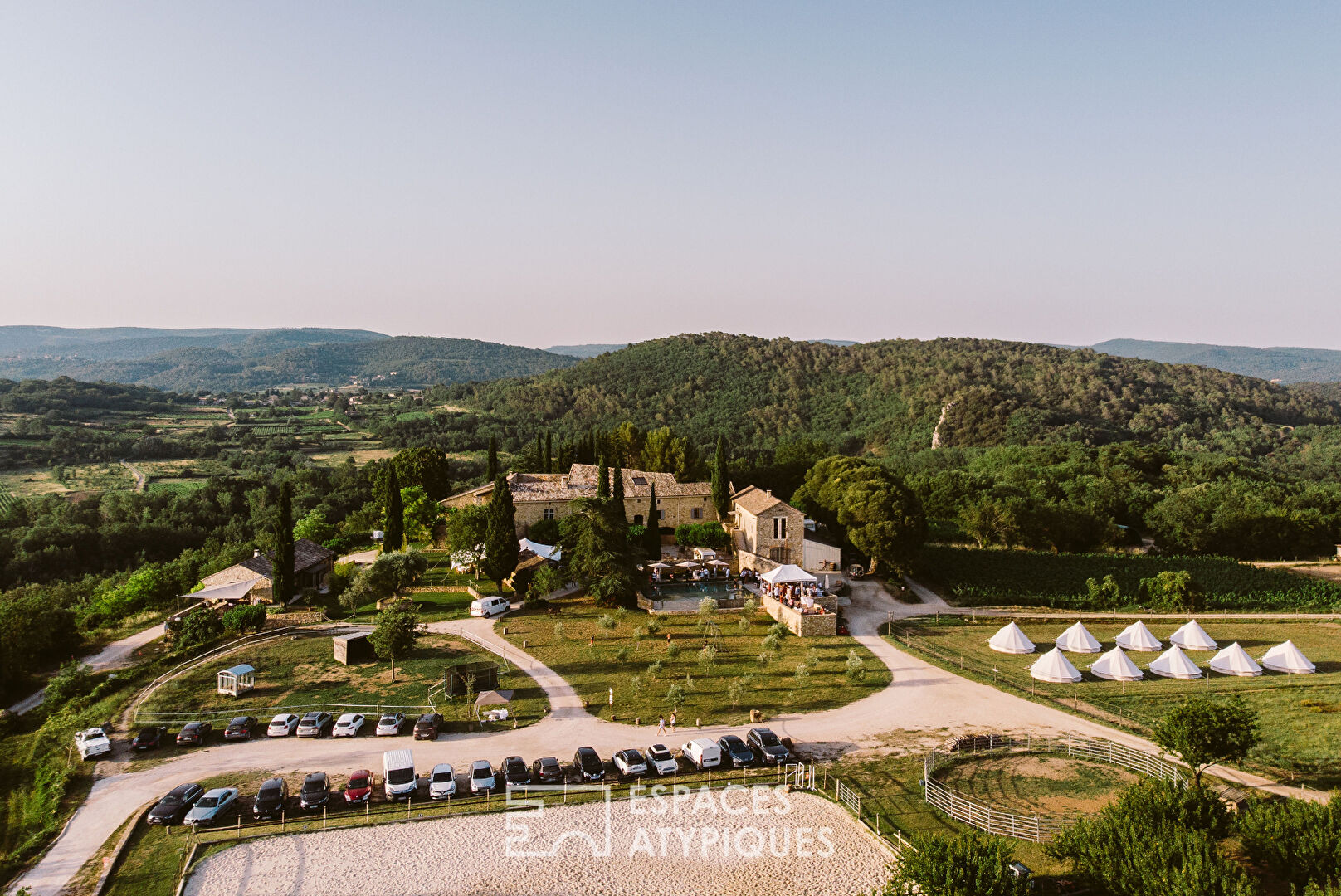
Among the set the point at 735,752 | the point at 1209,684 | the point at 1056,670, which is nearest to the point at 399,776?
the point at 735,752

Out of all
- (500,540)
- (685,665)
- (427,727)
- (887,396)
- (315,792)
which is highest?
(887,396)

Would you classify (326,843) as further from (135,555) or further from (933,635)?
(135,555)

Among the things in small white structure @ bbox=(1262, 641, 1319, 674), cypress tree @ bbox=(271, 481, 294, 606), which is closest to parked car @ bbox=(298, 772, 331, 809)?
cypress tree @ bbox=(271, 481, 294, 606)

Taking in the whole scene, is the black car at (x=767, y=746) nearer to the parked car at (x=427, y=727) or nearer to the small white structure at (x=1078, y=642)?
the parked car at (x=427, y=727)

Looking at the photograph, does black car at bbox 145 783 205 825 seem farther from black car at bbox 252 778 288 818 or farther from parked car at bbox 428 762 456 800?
parked car at bbox 428 762 456 800

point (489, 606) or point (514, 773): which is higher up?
point (514, 773)

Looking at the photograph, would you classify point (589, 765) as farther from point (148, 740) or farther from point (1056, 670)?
point (1056, 670)
